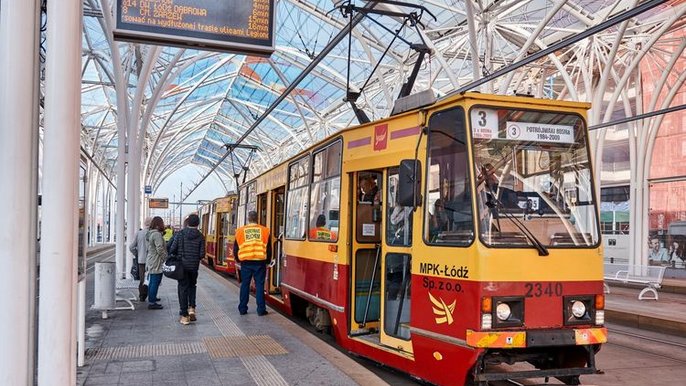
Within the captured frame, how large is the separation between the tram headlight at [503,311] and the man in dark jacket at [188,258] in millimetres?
5557

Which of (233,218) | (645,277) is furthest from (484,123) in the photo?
(233,218)

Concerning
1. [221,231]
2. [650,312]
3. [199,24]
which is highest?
[199,24]

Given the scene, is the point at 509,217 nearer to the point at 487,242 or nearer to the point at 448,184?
the point at 487,242

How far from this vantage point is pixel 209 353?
7387mm

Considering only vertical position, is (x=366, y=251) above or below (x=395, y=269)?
above

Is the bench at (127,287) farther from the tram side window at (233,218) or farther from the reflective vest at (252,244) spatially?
the tram side window at (233,218)

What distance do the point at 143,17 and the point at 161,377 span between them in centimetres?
376

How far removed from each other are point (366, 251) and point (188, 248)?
10.8 ft

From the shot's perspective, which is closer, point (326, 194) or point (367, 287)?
point (367, 287)

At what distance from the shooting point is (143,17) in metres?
6.84

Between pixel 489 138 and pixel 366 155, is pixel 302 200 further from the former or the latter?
pixel 489 138

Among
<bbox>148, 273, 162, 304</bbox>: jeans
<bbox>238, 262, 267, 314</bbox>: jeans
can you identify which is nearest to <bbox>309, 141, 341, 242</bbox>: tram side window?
<bbox>238, 262, 267, 314</bbox>: jeans

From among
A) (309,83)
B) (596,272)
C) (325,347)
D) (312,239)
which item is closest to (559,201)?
(596,272)

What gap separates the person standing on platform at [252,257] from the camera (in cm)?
1065
